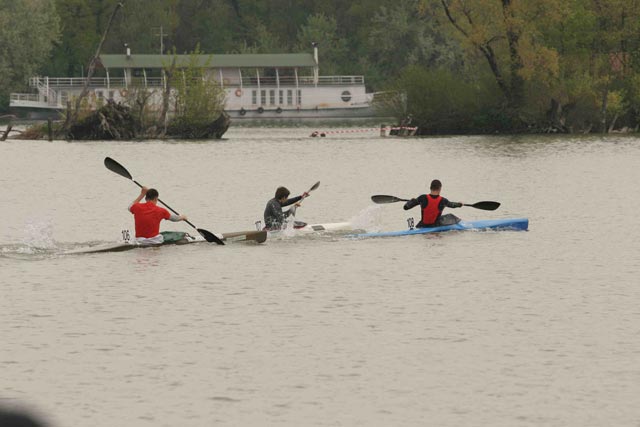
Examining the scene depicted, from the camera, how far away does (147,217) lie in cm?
2758

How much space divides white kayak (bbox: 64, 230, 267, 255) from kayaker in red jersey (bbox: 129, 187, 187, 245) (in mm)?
245

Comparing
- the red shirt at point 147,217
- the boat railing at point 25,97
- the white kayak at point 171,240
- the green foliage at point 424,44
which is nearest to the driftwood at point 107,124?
the green foliage at point 424,44

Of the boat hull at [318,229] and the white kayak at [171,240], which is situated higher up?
the white kayak at [171,240]

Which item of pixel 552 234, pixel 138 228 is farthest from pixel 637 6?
pixel 138 228

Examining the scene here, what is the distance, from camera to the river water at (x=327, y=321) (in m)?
15.0

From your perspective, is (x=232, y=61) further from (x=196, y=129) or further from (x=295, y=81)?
(x=196, y=129)

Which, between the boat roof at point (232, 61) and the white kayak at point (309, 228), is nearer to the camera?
the white kayak at point (309, 228)

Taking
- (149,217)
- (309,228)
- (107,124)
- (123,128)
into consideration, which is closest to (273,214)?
(309,228)

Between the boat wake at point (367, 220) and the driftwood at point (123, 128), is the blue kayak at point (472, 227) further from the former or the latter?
the driftwood at point (123, 128)

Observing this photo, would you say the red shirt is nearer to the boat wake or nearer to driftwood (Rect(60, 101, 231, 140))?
the boat wake

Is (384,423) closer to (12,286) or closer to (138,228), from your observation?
(12,286)

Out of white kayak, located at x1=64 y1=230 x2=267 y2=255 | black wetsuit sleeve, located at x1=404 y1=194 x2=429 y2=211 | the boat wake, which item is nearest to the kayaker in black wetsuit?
white kayak, located at x1=64 y1=230 x2=267 y2=255

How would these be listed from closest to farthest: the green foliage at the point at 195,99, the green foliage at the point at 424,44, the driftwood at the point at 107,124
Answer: the driftwood at the point at 107,124
the green foliage at the point at 195,99
the green foliage at the point at 424,44

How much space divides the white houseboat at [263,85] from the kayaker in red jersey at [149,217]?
105 metres
